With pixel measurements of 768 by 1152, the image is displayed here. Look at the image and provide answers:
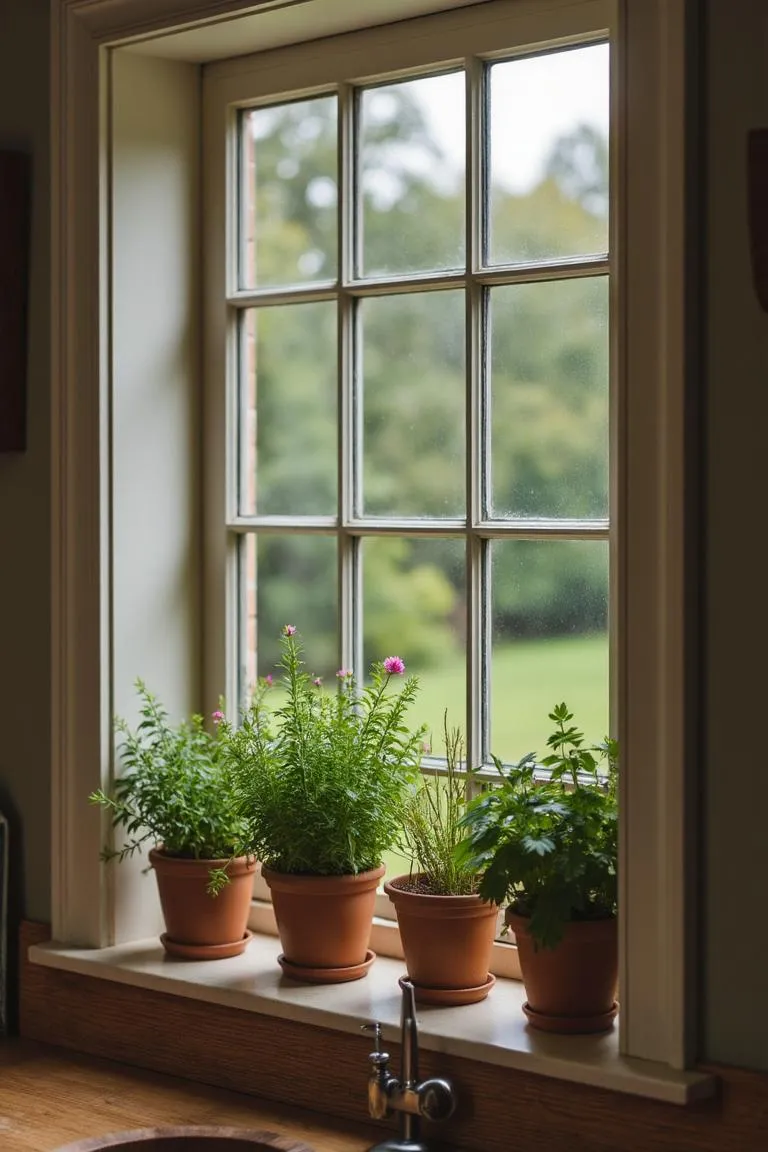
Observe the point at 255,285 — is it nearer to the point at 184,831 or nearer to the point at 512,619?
the point at 512,619

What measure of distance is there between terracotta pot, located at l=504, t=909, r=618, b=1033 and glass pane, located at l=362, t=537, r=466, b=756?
0.42 metres

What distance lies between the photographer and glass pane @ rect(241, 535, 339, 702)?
2.33m

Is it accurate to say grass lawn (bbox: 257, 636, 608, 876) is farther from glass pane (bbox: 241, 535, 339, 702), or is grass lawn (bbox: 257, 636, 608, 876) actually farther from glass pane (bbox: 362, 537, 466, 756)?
glass pane (bbox: 241, 535, 339, 702)

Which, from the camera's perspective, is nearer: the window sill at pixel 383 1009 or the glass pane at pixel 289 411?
the window sill at pixel 383 1009

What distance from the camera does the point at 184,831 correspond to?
2209 mm

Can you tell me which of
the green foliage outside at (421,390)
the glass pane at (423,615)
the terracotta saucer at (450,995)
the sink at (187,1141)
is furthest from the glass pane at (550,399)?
the sink at (187,1141)

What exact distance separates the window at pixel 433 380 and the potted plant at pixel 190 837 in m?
0.23

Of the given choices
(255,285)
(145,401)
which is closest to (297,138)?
(255,285)

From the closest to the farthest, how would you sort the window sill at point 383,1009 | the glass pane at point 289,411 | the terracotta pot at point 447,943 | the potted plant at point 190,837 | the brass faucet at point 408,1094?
1. the window sill at point 383,1009
2. the brass faucet at point 408,1094
3. the terracotta pot at point 447,943
4. the potted plant at point 190,837
5. the glass pane at point 289,411

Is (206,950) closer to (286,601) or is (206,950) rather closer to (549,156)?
(286,601)

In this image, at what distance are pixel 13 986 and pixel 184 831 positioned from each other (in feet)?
1.50

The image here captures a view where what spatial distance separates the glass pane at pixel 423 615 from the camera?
2.17 meters

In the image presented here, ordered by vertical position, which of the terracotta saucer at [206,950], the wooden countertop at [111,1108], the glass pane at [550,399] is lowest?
the wooden countertop at [111,1108]

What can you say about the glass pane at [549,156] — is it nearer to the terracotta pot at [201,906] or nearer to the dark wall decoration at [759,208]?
the dark wall decoration at [759,208]
